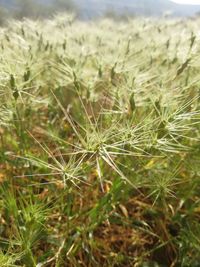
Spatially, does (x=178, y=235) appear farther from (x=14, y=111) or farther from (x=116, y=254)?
(x=14, y=111)

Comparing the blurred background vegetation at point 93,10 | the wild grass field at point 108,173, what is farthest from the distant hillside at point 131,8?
the wild grass field at point 108,173

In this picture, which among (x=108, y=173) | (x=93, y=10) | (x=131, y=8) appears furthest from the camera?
(x=93, y=10)

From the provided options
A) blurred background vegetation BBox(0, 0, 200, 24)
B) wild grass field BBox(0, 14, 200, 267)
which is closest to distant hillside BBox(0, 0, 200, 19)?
blurred background vegetation BBox(0, 0, 200, 24)

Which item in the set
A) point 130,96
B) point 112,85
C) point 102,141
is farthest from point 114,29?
point 102,141

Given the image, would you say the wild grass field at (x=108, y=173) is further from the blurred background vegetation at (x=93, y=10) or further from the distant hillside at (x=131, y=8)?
the distant hillside at (x=131, y=8)

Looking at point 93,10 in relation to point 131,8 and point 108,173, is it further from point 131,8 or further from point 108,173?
point 108,173

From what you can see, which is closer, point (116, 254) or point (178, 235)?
point (116, 254)

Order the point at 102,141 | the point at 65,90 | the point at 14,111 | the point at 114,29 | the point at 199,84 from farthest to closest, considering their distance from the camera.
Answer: the point at 114,29, the point at 65,90, the point at 199,84, the point at 14,111, the point at 102,141

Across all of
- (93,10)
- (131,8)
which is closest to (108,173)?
(131,8)

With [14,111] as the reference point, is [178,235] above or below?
below
